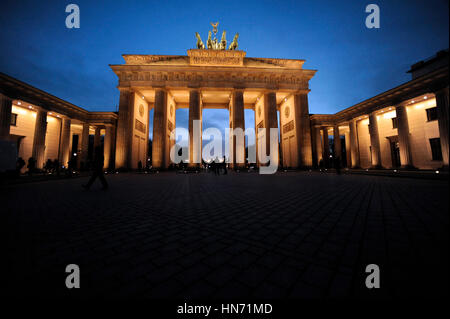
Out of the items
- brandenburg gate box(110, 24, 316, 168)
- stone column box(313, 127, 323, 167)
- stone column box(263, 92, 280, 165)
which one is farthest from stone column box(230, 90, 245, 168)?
stone column box(313, 127, 323, 167)

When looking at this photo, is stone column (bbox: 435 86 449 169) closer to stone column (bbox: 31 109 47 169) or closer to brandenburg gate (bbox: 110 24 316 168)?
brandenburg gate (bbox: 110 24 316 168)

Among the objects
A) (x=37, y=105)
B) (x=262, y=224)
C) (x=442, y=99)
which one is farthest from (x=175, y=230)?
(x=37, y=105)

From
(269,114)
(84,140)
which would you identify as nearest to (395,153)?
(269,114)

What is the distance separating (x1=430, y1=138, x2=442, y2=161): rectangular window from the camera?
17462 mm

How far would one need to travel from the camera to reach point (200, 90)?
2434 cm

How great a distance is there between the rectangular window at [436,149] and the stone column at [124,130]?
1412 inches

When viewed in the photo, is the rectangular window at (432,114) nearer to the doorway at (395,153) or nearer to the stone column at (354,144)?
the doorway at (395,153)

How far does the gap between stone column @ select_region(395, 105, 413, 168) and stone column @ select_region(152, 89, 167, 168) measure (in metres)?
28.0

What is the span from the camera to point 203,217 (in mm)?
2900

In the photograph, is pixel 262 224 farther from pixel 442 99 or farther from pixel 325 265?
pixel 442 99

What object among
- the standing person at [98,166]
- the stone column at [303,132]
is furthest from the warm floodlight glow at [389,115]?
the standing person at [98,166]

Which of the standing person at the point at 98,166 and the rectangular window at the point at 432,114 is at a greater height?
the rectangular window at the point at 432,114

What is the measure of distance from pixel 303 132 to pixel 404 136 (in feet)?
33.3

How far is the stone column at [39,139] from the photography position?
17783 mm
